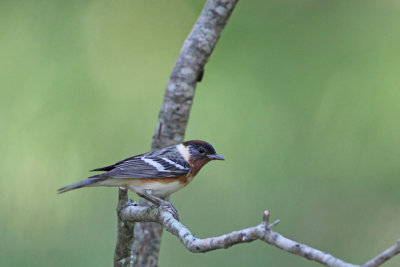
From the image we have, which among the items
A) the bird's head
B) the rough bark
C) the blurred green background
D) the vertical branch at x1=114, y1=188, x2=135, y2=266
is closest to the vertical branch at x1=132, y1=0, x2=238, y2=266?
the rough bark

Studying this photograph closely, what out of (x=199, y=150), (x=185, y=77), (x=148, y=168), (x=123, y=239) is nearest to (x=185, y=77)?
(x=185, y=77)

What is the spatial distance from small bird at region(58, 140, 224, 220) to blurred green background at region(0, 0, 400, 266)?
163 cm

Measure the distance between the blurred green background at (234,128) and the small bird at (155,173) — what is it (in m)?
1.63

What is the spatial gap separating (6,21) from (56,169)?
2087mm

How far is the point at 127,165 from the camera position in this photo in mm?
3832

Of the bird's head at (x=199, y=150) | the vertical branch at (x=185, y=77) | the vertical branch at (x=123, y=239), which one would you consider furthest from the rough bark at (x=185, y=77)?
the vertical branch at (x=123, y=239)

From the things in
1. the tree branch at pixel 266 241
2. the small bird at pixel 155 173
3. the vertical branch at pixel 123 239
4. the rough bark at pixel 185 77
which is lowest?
the vertical branch at pixel 123 239

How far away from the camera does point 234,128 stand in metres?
6.12

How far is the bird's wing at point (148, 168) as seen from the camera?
3738 mm

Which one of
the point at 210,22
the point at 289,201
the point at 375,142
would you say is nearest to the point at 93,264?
the point at 289,201

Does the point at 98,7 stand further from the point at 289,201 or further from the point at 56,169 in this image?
the point at 289,201

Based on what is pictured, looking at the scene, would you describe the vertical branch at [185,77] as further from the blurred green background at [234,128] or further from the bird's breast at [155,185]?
the blurred green background at [234,128]

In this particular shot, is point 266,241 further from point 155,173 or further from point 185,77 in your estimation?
point 185,77

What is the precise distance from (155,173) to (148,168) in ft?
0.22
